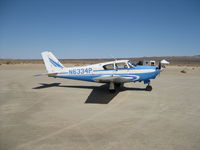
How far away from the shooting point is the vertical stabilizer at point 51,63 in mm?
13039

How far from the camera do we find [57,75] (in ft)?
42.6

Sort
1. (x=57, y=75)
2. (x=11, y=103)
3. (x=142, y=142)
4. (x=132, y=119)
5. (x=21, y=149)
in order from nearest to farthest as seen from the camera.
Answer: (x=21, y=149)
(x=142, y=142)
(x=132, y=119)
(x=11, y=103)
(x=57, y=75)

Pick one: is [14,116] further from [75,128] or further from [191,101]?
[191,101]

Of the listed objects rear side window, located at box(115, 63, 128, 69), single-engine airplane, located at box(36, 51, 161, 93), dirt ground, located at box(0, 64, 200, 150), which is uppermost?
rear side window, located at box(115, 63, 128, 69)

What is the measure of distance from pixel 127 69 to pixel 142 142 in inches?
269

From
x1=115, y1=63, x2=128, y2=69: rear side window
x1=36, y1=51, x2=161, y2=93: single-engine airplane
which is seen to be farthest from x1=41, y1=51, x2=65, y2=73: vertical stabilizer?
x1=115, y1=63, x2=128, y2=69: rear side window

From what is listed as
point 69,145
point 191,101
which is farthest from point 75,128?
point 191,101

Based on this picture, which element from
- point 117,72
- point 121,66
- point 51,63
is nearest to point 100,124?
point 117,72

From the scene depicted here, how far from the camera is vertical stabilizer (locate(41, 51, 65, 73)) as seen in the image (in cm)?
1304

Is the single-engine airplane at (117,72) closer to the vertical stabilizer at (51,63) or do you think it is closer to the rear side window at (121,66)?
the rear side window at (121,66)

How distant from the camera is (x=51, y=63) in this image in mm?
13094

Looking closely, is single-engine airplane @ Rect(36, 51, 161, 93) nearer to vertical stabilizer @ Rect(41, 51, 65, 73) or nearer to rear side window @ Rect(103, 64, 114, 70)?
rear side window @ Rect(103, 64, 114, 70)

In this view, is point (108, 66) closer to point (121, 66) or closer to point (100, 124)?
point (121, 66)

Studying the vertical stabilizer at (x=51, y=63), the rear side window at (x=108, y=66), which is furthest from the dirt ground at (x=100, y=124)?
the vertical stabilizer at (x=51, y=63)
